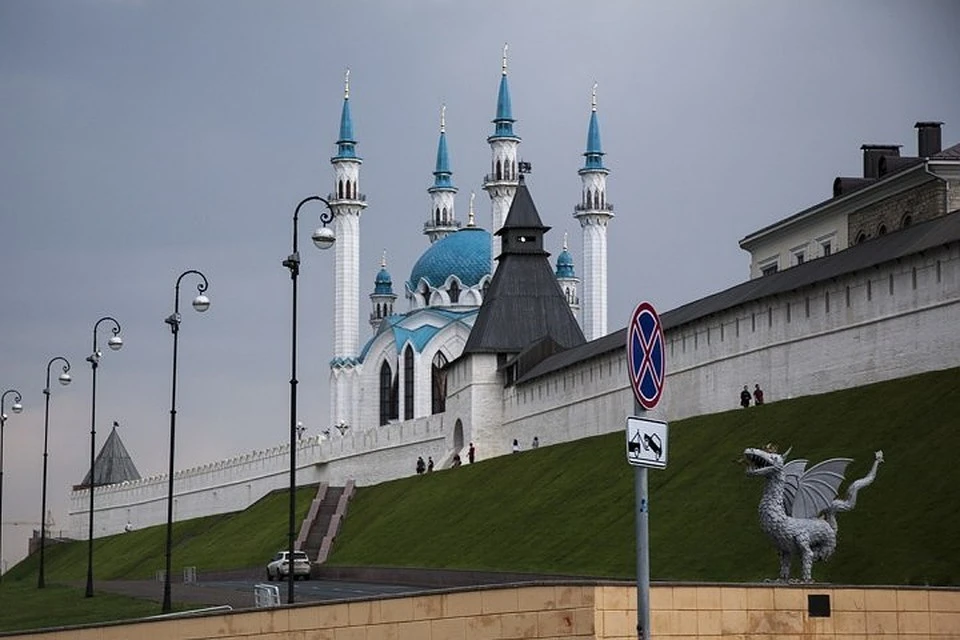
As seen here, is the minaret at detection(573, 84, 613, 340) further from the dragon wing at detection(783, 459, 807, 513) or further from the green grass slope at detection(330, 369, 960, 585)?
the dragon wing at detection(783, 459, 807, 513)

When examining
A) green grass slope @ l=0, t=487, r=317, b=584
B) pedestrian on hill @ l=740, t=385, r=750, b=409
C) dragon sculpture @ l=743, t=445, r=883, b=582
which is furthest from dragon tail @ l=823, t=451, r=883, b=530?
green grass slope @ l=0, t=487, r=317, b=584

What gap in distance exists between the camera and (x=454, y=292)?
135250 millimetres

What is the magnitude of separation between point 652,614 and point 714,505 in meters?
25.5

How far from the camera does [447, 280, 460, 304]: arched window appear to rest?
134750 millimetres

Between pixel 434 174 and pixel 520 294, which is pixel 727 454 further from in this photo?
pixel 434 174

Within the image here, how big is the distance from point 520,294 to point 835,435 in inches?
1781

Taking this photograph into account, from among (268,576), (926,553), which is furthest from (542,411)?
(926,553)

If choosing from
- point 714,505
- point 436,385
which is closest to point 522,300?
point 436,385

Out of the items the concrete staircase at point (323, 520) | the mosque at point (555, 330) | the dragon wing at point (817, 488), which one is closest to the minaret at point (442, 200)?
the mosque at point (555, 330)

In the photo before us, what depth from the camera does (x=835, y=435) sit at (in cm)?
4697

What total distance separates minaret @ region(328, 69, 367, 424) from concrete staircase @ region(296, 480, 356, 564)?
125 feet

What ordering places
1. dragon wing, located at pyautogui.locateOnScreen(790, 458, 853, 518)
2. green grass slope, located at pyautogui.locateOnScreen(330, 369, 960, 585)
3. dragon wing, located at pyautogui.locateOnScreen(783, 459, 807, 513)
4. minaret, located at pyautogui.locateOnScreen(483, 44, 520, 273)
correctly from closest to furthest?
dragon wing, located at pyautogui.locateOnScreen(783, 459, 807, 513)
dragon wing, located at pyautogui.locateOnScreen(790, 458, 853, 518)
green grass slope, located at pyautogui.locateOnScreen(330, 369, 960, 585)
minaret, located at pyautogui.locateOnScreen(483, 44, 520, 273)

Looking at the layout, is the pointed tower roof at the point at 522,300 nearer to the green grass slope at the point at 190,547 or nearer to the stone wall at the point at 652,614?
the green grass slope at the point at 190,547

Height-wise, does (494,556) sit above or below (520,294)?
below
